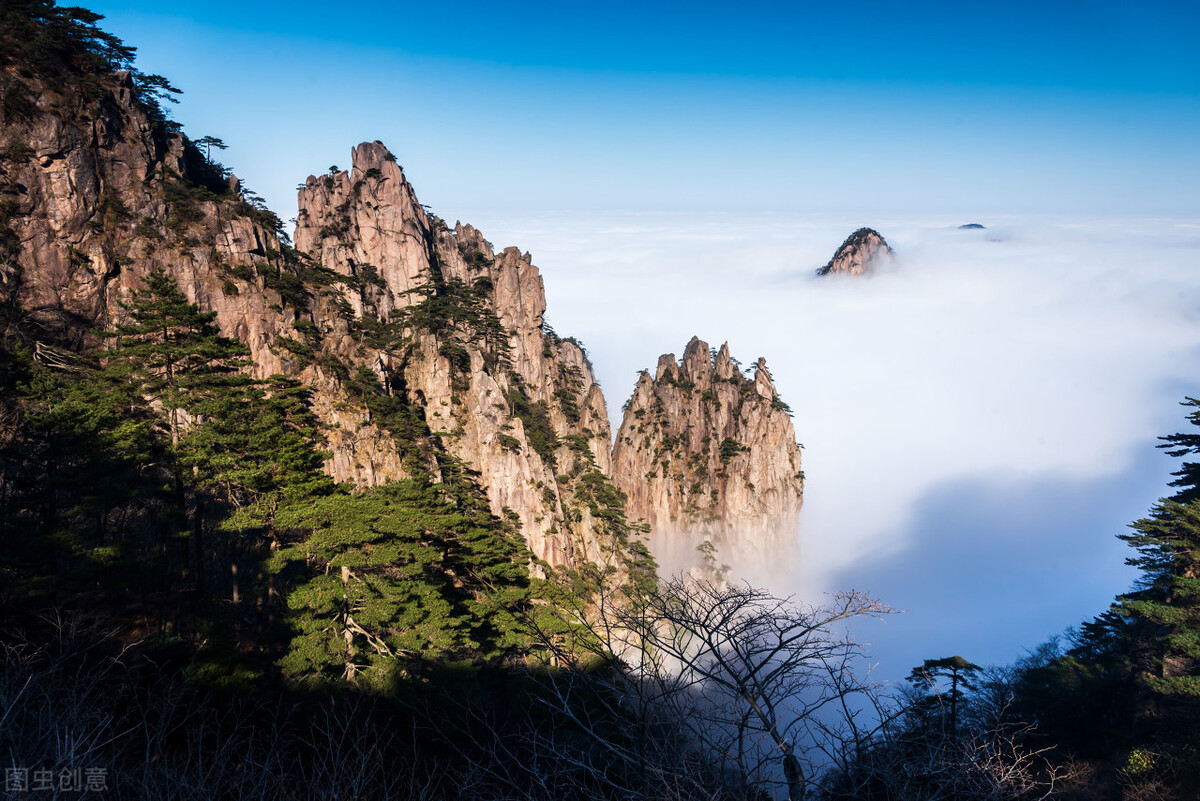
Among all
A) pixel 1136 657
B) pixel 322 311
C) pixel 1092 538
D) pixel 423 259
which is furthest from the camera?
pixel 1092 538

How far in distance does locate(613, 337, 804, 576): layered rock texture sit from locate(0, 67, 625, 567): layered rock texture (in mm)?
21407

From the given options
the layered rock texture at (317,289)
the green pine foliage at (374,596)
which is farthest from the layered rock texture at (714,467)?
the green pine foliage at (374,596)

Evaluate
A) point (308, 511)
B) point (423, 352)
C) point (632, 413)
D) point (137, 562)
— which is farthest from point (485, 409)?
point (632, 413)

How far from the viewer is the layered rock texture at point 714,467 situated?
273 ft

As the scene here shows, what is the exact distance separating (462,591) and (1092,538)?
748 feet

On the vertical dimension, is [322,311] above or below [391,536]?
above

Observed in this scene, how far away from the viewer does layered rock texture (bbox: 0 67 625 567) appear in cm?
2798

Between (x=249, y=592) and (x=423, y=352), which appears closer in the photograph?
(x=249, y=592)

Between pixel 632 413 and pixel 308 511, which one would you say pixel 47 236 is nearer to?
pixel 308 511

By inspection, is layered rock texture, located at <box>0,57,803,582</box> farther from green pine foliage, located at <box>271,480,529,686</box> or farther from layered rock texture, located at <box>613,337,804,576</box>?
green pine foliage, located at <box>271,480,529,686</box>

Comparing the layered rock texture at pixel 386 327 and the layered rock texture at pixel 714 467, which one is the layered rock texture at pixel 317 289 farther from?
the layered rock texture at pixel 714 467

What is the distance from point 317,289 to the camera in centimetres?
4103

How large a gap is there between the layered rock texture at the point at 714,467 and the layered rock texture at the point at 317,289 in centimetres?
2141

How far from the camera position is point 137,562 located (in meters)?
15.2
